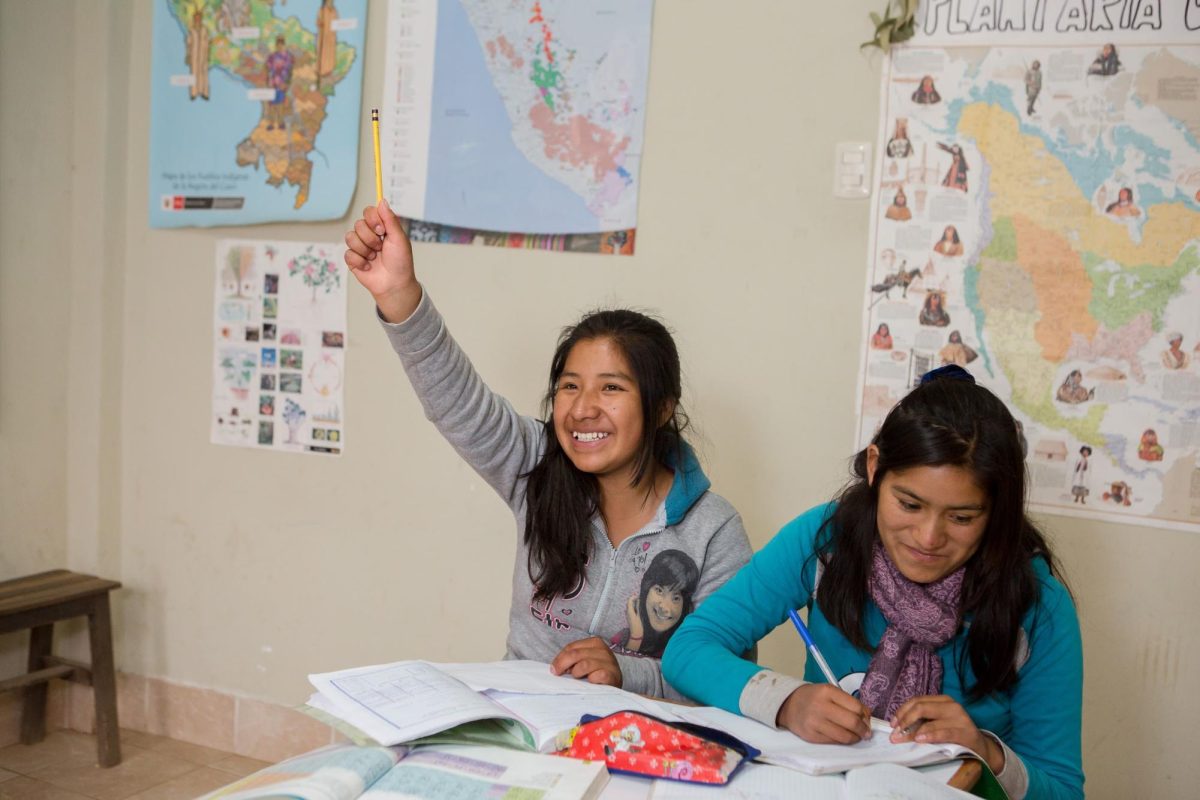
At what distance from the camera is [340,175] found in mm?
2260

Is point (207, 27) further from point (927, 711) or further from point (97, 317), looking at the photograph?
point (927, 711)

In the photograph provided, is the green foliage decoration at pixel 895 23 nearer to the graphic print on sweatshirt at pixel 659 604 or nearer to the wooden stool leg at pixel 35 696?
the graphic print on sweatshirt at pixel 659 604

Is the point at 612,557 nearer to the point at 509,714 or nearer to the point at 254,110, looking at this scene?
Answer: the point at 509,714

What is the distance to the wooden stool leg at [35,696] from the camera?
2.48 meters

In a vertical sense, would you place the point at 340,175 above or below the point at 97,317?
above

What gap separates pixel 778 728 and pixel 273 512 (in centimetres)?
162

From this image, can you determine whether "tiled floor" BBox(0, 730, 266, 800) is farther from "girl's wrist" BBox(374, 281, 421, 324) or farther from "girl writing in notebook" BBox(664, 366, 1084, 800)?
"girl writing in notebook" BBox(664, 366, 1084, 800)

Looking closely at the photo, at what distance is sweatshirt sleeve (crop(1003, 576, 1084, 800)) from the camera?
1.19 m

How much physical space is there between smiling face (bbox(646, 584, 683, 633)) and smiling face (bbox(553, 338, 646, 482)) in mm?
198

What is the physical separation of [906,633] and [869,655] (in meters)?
0.08

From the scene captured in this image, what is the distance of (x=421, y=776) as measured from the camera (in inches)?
34.6

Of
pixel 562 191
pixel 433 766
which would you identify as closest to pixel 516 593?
pixel 433 766

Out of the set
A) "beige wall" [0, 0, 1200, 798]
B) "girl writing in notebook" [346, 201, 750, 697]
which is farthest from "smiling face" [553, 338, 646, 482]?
"beige wall" [0, 0, 1200, 798]

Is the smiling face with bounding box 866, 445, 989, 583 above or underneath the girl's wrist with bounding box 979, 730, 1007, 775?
above
